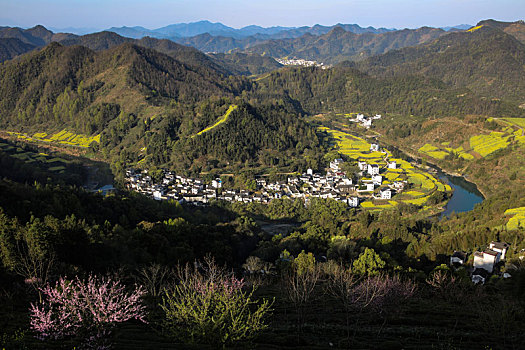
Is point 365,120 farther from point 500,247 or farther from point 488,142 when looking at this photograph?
point 500,247

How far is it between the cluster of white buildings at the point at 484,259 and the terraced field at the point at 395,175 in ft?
71.6

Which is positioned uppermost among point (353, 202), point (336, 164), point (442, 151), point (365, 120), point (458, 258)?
point (365, 120)

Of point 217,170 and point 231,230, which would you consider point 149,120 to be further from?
point 231,230

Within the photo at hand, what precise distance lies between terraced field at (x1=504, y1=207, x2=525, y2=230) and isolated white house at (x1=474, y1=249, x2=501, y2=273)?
10181 mm

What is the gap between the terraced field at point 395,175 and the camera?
55344 mm

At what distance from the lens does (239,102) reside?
92.4 meters

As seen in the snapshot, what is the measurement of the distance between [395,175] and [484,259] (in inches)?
1502

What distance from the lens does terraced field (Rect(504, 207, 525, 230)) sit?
37816 millimetres

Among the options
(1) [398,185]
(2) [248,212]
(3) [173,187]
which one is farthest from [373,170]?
(3) [173,187]

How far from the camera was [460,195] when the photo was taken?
61.3 meters

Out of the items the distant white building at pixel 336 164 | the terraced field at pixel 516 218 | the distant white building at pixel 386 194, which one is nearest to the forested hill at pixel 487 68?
the distant white building at pixel 336 164

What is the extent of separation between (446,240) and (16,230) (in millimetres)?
34181

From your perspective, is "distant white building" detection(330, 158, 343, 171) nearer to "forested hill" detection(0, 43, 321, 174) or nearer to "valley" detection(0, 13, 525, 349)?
"valley" detection(0, 13, 525, 349)

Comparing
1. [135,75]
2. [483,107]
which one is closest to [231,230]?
[135,75]
